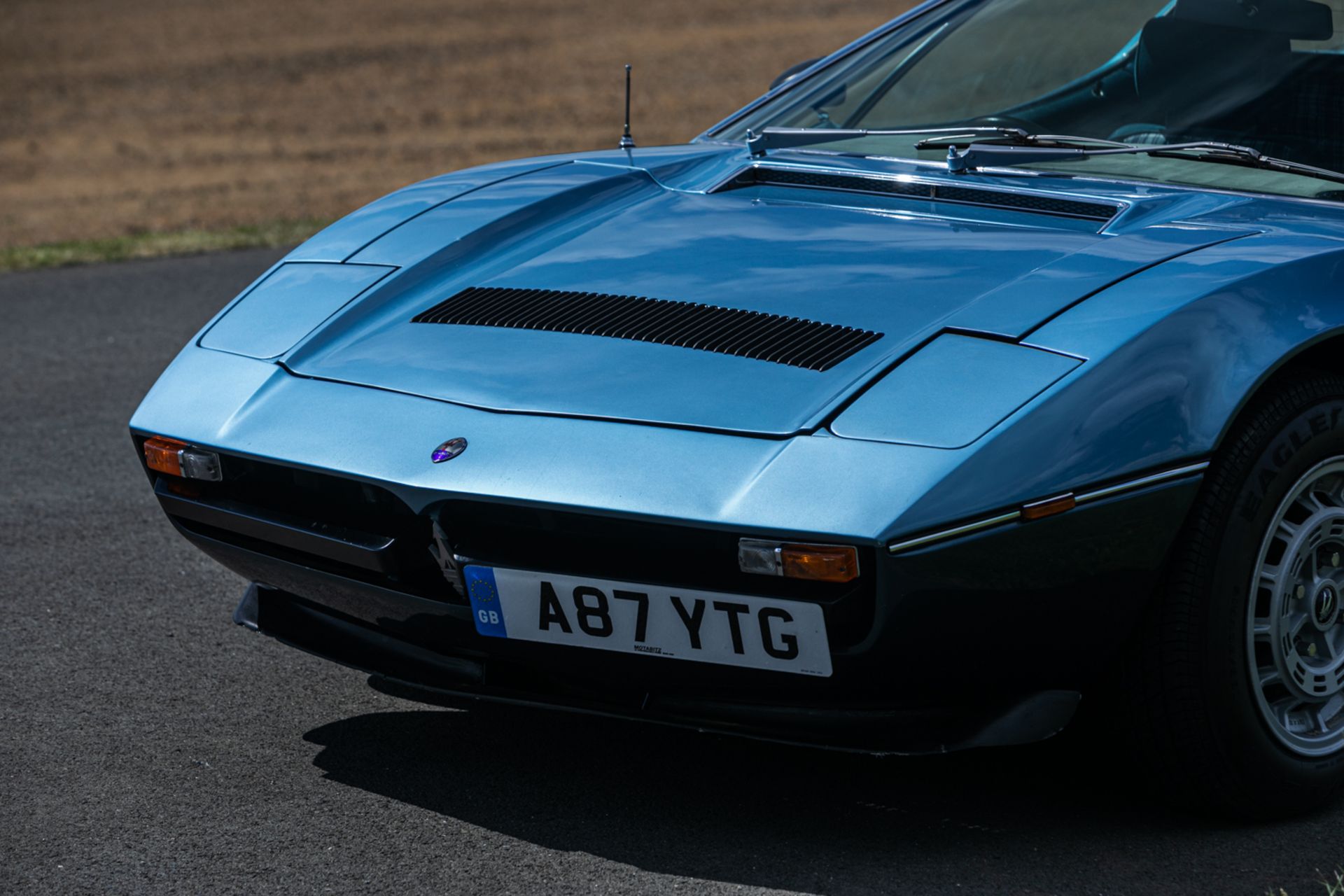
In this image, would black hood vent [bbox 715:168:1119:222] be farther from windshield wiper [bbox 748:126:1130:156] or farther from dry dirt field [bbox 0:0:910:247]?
dry dirt field [bbox 0:0:910:247]

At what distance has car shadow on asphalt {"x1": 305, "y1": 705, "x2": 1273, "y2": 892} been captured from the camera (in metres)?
2.47

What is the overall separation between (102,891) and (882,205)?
5.73ft

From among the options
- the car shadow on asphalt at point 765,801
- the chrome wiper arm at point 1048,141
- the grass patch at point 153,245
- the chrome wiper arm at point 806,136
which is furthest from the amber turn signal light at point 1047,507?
the grass patch at point 153,245

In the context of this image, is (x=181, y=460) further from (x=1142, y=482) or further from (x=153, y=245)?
(x=153, y=245)

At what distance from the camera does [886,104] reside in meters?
3.61

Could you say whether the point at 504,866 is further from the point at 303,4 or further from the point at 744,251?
the point at 303,4

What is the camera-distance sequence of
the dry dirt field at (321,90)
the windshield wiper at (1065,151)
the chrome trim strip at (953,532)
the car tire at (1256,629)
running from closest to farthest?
the chrome trim strip at (953,532) < the car tire at (1256,629) < the windshield wiper at (1065,151) < the dry dirt field at (321,90)

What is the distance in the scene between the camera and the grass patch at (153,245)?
813cm

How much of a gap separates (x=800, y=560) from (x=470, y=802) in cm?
85

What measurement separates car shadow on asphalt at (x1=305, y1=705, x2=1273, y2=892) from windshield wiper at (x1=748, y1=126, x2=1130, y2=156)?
113 centimetres

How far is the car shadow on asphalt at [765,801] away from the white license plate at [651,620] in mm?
368

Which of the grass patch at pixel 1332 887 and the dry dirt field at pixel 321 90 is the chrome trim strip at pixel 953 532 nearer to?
the grass patch at pixel 1332 887

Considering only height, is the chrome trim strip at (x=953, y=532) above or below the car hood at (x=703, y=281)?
below

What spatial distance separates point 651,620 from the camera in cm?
231
